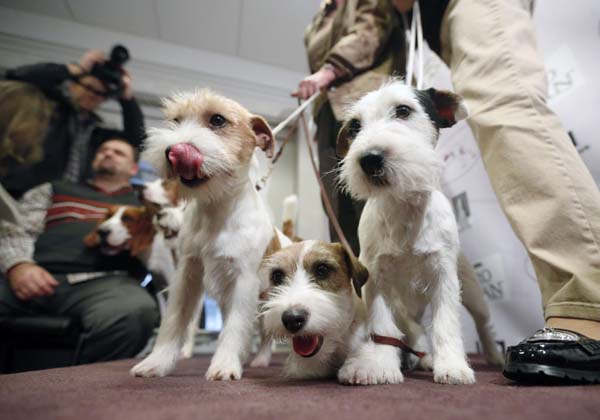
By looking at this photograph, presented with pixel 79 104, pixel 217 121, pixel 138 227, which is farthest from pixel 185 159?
pixel 79 104

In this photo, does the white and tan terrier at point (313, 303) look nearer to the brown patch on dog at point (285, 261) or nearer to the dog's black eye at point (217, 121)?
the brown patch on dog at point (285, 261)

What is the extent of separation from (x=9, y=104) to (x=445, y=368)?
3163mm

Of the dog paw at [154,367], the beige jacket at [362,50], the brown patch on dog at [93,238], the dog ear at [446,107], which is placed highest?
the beige jacket at [362,50]

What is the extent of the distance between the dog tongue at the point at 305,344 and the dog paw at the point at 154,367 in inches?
17.5

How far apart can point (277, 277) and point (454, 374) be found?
21.0 inches

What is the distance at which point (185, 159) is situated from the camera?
113 centimetres

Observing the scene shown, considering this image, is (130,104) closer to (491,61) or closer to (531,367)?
(491,61)

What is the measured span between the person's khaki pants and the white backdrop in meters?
0.60

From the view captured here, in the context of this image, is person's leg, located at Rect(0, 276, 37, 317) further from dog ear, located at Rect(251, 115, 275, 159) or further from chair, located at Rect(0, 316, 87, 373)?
dog ear, located at Rect(251, 115, 275, 159)

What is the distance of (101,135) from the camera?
3051 mm

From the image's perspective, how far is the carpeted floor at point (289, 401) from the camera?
60 cm

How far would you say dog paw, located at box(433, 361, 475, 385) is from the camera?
93 centimetres

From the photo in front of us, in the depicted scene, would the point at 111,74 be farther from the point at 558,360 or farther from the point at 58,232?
the point at 558,360

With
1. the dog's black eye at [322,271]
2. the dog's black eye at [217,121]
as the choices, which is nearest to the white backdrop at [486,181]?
the dog's black eye at [322,271]
